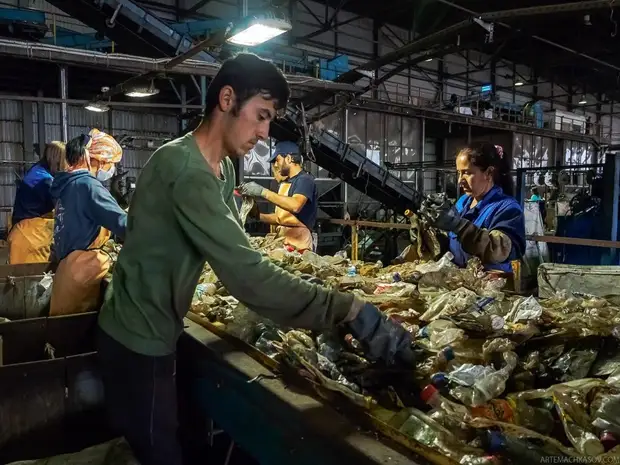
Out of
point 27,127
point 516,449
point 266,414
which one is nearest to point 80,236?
point 266,414

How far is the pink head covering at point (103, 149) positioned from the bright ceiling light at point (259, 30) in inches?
69.2

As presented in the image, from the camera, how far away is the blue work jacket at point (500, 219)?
2.66 metres

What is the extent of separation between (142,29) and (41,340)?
8.53 meters

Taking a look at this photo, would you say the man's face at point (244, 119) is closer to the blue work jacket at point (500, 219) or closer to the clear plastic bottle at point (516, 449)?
the clear plastic bottle at point (516, 449)

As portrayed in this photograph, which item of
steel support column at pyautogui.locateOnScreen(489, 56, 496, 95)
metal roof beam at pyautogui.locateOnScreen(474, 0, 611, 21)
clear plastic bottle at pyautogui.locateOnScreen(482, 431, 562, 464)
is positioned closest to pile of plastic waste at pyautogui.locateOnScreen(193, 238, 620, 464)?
clear plastic bottle at pyautogui.locateOnScreen(482, 431, 562, 464)

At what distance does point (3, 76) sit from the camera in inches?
427

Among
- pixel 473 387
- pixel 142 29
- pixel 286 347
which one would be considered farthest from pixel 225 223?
pixel 142 29

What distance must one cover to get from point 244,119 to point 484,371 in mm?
1075

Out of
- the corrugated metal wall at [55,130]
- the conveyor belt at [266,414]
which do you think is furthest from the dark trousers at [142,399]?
the corrugated metal wall at [55,130]

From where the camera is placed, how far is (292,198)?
4258mm

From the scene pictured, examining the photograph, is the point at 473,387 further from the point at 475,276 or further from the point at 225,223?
the point at 475,276

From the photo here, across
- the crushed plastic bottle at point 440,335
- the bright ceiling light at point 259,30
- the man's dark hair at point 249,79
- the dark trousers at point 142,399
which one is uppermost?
the bright ceiling light at point 259,30

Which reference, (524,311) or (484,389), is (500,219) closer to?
(524,311)

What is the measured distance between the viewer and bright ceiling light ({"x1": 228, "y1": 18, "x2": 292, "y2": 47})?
420 cm
